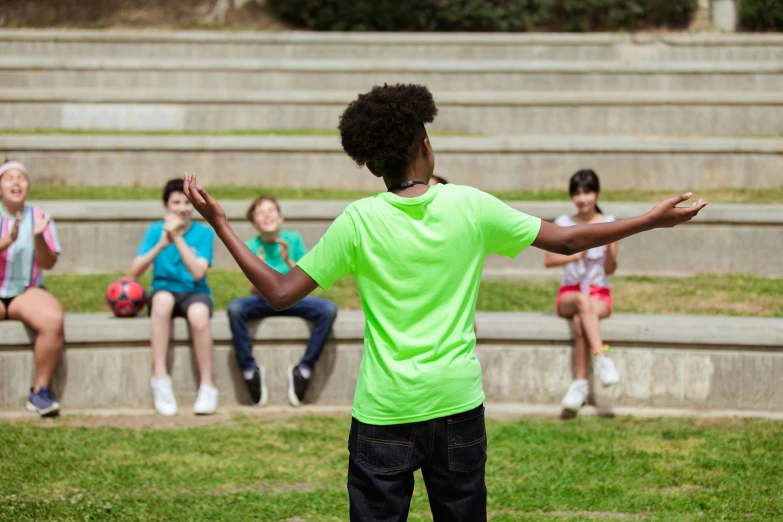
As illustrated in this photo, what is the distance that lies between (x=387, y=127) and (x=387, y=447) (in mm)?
933

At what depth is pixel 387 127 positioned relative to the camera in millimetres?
2975

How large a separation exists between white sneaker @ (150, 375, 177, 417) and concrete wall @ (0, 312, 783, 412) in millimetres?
187

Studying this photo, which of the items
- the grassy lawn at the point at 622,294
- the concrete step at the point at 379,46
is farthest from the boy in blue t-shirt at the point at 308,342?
the concrete step at the point at 379,46

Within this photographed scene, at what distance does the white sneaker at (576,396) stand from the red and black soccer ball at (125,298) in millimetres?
2808

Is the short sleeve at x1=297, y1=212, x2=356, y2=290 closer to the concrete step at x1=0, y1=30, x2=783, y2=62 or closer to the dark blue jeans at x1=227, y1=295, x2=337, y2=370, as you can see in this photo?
the dark blue jeans at x1=227, y1=295, x2=337, y2=370

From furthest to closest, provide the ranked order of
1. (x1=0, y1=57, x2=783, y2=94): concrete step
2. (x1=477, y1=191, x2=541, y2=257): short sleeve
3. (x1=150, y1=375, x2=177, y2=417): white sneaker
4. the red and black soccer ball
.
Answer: (x1=0, y1=57, x2=783, y2=94): concrete step, the red and black soccer ball, (x1=150, y1=375, x2=177, y2=417): white sneaker, (x1=477, y1=191, x2=541, y2=257): short sleeve

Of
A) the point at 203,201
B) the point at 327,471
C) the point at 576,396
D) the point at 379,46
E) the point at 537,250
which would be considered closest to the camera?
the point at 203,201

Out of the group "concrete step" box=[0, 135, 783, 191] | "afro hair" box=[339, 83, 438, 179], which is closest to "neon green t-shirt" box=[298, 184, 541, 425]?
"afro hair" box=[339, 83, 438, 179]

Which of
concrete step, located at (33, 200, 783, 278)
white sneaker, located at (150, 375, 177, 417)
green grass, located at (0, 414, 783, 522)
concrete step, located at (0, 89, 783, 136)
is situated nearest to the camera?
green grass, located at (0, 414, 783, 522)

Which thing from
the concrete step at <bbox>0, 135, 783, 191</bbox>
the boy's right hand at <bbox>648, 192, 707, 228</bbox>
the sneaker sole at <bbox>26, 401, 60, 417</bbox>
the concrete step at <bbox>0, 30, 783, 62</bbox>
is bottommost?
the sneaker sole at <bbox>26, 401, 60, 417</bbox>

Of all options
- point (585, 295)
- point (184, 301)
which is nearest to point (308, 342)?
point (184, 301)

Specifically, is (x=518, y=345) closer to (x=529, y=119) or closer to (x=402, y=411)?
(x=402, y=411)

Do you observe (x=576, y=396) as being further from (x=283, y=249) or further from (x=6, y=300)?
(x=6, y=300)

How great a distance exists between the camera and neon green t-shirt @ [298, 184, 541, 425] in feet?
9.71
